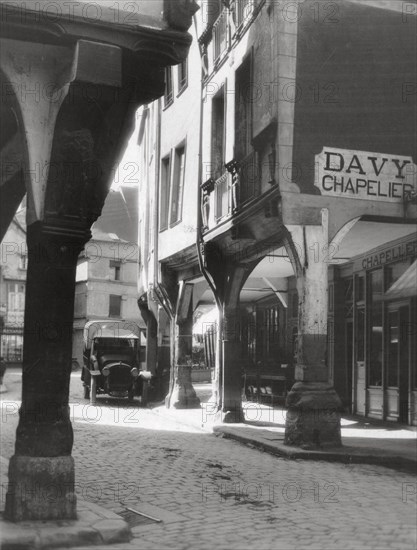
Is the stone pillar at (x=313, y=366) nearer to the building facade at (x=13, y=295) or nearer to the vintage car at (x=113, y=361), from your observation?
the vintage car at (x=113, y=361)

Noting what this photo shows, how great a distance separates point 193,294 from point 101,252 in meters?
34.2

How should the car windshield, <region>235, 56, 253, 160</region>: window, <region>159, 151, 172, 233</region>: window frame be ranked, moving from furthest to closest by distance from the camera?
the car windshield
<region>159, 151, 172, 233</region>: window frame
<region>235, 56, 253, 160</region>: window

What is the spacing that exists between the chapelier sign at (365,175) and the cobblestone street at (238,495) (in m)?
4.30

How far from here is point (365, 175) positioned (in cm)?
1258

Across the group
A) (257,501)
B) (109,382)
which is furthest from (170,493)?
(109,382)

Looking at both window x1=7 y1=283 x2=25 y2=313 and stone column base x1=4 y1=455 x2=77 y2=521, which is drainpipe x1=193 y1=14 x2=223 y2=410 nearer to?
stone column base x1=4 y1=455 x2=77 y2=521

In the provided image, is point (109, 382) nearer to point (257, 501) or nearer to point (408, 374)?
point (408, 374)

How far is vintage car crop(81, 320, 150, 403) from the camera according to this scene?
2109cm

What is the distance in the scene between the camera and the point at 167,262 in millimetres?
19578

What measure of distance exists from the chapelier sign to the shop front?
1.46 m

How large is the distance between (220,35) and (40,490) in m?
12.5

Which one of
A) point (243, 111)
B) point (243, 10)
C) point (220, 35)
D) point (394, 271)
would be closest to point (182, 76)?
point (220, 35)

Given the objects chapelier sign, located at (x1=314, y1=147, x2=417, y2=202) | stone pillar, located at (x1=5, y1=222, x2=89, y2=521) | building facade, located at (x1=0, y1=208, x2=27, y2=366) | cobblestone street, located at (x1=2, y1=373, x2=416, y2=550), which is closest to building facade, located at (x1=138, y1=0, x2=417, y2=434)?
chapelier sign, located at (x1=314, y1=147, x2=417, y2=202)

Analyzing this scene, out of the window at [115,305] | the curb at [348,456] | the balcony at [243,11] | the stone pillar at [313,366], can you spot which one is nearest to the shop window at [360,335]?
the stone pillar at [313,366]
